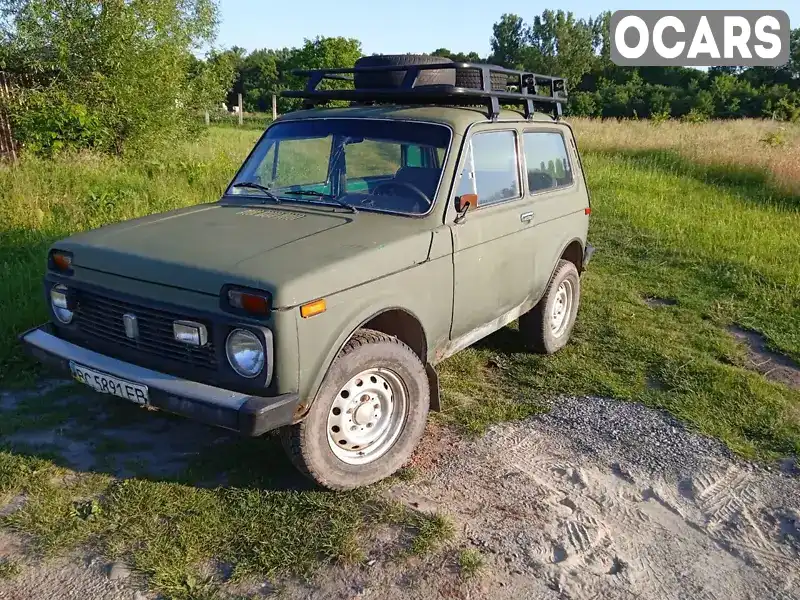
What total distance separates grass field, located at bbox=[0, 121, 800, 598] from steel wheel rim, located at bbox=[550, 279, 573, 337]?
23 centimetres

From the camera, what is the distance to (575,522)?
3.33 meters

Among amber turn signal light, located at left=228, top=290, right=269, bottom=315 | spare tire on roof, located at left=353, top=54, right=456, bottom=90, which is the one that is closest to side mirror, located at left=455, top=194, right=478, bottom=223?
spare tire on roof, located at left=353, top=54, right=456, bottom=90

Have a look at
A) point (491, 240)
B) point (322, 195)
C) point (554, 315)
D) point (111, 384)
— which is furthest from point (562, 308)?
point (111, 384)

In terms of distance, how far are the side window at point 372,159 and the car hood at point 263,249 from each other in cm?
50

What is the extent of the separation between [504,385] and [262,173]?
93.7 inches

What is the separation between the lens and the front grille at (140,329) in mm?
3197

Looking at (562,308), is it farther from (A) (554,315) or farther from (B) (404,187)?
(B) (404,187)

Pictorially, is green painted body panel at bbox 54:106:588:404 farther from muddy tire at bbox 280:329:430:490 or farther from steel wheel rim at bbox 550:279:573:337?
steel wheel rim at bbox 550:279:573:337

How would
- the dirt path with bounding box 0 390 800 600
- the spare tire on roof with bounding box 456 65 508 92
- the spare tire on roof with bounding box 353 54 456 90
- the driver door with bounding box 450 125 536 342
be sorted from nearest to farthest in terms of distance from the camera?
the dirt path with bounding box 0 390 800 600
the driver door with bounding box 450 125 536 342
the spare tire on roof with bounding box 353 54 456 90
the spare tire on roof with bounding box 456 65 508 92

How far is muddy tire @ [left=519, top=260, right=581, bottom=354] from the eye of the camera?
17.7 feet

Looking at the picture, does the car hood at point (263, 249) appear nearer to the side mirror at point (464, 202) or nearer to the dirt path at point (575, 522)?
the side mirror at point (464, 202)

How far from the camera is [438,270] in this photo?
389cm

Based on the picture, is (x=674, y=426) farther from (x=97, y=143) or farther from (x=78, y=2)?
(x=78, y=2)

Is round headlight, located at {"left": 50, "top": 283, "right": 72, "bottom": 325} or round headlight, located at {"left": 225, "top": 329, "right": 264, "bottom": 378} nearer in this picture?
round headlight, located at {"left": 225, "top": 329, "right": 264, "bottom": 378}
